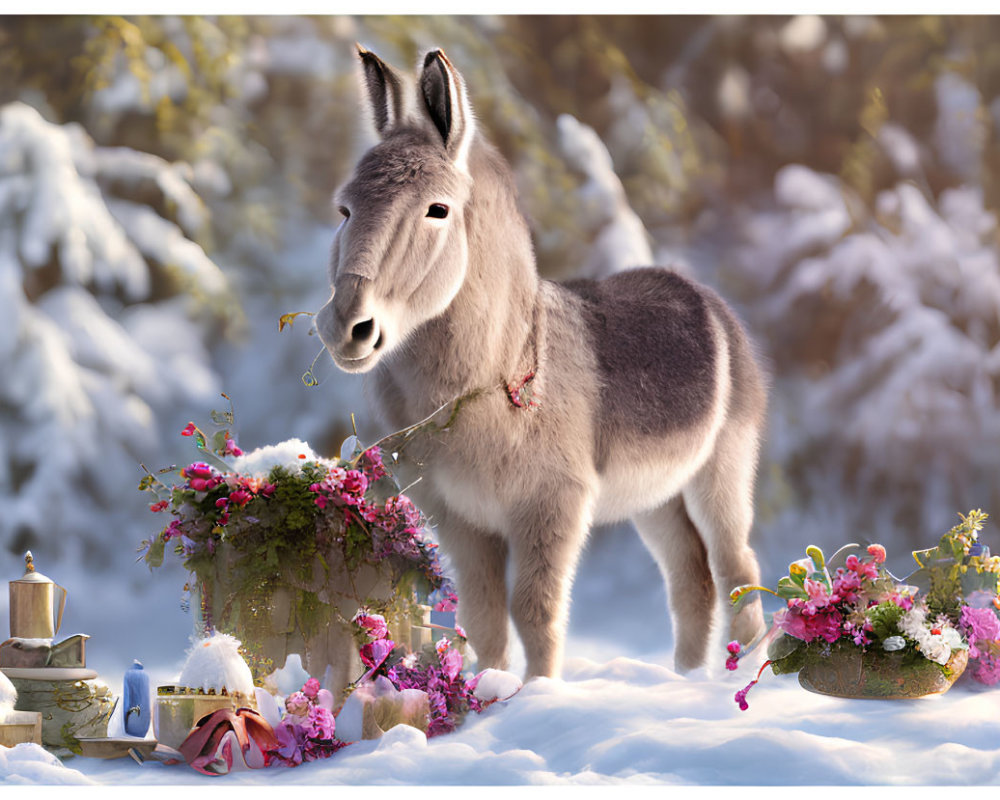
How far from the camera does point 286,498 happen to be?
11.1ft

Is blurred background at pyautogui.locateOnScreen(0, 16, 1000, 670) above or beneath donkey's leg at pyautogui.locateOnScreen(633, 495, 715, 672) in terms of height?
above

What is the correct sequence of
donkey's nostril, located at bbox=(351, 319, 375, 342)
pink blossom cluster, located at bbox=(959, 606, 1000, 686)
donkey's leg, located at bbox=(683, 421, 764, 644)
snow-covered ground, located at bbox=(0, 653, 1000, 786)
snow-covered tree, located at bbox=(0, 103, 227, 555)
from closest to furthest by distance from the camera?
snow-covered ground, located at bbox=(0, 653, 1000, 786), donkey's nostril, located at bbox=(351, 319, 375, 342), pink blossom cluster, located at bbox=(959, 606, 1000, 686), donkey's leg, located at bbox=(683, 421, 764, 644), snow-covered tree, located at bbox=(0, 103, 227, 555)

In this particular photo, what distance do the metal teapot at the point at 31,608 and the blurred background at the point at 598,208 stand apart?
3.86ft

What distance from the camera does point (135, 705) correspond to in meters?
3.46

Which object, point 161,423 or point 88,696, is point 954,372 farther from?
point 88,696

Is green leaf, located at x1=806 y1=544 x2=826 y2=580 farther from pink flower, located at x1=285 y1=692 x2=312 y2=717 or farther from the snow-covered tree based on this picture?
the snow-covered tree

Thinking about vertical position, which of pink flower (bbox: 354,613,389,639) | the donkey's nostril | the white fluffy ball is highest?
the donkey's nostril

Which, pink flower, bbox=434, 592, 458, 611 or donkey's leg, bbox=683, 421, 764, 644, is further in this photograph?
donkey's leg, bbox=683, 421, 764, 644

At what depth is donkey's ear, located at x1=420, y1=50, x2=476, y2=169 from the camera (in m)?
3.45

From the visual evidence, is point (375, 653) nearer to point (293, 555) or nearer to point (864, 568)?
point (293, 555)

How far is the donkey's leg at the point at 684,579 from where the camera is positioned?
4.38 meters

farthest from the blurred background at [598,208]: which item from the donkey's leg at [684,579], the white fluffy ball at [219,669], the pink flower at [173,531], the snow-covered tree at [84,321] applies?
the white fluffy ball at [219,669]

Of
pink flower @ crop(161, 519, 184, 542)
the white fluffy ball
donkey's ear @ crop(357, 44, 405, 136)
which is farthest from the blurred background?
the white fluffy ball

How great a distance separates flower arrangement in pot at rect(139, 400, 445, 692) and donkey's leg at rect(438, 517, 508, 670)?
0.29m
